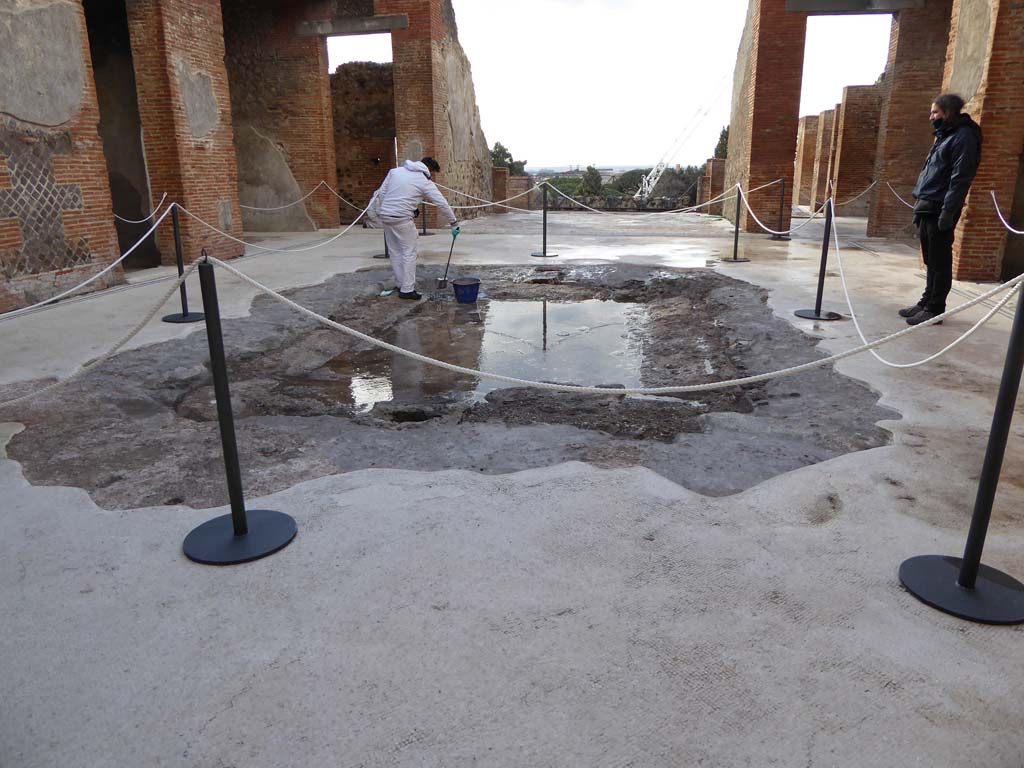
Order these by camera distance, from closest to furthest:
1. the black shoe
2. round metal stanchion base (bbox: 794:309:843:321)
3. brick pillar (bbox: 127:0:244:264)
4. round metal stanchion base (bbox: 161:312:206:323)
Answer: the black shoe < round metal stanchion base (bbox: 794:309:843:321) < round metal stanchion base (bbox: 161:312:206:323) < brick pillar (bbox: 127:0:244:264)

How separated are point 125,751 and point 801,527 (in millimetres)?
2350

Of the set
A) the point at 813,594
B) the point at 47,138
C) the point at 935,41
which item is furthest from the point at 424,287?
the point at 935,41

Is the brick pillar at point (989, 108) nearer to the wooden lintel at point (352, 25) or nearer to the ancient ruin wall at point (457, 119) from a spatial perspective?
the ancient ruin wall at point (457, 119)

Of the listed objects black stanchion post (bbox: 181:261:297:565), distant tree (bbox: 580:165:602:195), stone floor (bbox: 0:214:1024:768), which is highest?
distant tree (bbox: 580:165:602:195)

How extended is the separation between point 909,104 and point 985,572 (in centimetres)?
1316

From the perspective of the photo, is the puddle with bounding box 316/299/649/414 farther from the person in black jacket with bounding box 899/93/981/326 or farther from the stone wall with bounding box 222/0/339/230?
the stone wall with bounding box 222/0/339/230

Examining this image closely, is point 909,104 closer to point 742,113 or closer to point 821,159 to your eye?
point 742,113

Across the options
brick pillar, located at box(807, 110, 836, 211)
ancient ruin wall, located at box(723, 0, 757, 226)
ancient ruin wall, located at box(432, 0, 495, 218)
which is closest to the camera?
ancient ruin wall, located at box(723, 0, 757, 226)

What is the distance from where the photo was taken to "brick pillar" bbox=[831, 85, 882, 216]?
18.4 m

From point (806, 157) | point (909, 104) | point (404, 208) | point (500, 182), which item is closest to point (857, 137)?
point (909, 104)

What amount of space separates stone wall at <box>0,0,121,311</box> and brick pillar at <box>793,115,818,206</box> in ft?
70.2

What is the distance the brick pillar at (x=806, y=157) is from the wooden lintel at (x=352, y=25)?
47.8ft

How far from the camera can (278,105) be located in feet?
50.3

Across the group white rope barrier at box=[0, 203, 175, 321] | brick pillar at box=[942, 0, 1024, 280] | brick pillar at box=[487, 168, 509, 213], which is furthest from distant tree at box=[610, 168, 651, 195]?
white rope barrier at box=[0, 203, 175, 321]
